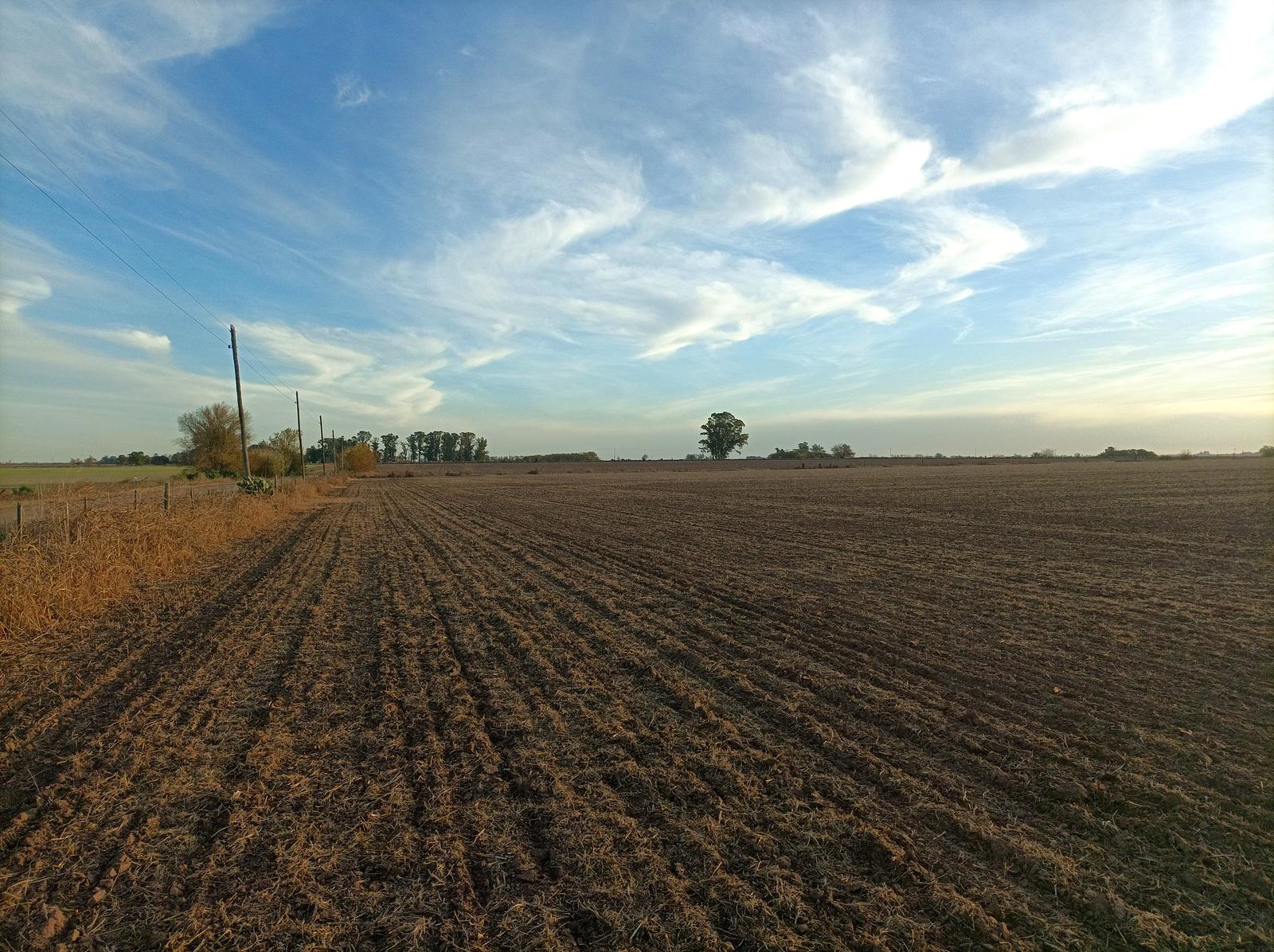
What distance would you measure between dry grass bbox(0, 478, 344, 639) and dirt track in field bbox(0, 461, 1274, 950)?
1.99ft

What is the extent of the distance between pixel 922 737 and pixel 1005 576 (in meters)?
7.20

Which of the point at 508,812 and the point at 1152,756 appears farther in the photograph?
the point at 1152,756

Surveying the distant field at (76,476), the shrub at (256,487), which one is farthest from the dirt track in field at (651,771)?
the distant field at (76,476)

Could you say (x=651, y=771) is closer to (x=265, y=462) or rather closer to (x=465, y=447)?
(x=265, y=462)

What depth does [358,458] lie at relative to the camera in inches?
3556

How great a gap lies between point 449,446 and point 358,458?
78742 mm

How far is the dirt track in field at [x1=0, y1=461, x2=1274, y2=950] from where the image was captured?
2.92 metres

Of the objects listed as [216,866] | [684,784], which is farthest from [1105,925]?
[216,866]

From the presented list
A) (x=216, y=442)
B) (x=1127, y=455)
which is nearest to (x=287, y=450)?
(x=216, y=442)

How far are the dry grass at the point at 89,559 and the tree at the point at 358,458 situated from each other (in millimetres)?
79718

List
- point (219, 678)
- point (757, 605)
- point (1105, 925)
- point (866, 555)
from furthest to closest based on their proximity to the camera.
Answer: point (866, 555) < point (757, 605) < point (219, 678) < point (1105, 925)

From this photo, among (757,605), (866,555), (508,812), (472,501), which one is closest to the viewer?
(508,812)

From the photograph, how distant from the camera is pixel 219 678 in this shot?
20.1ft

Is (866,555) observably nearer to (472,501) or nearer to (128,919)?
(128,919)
